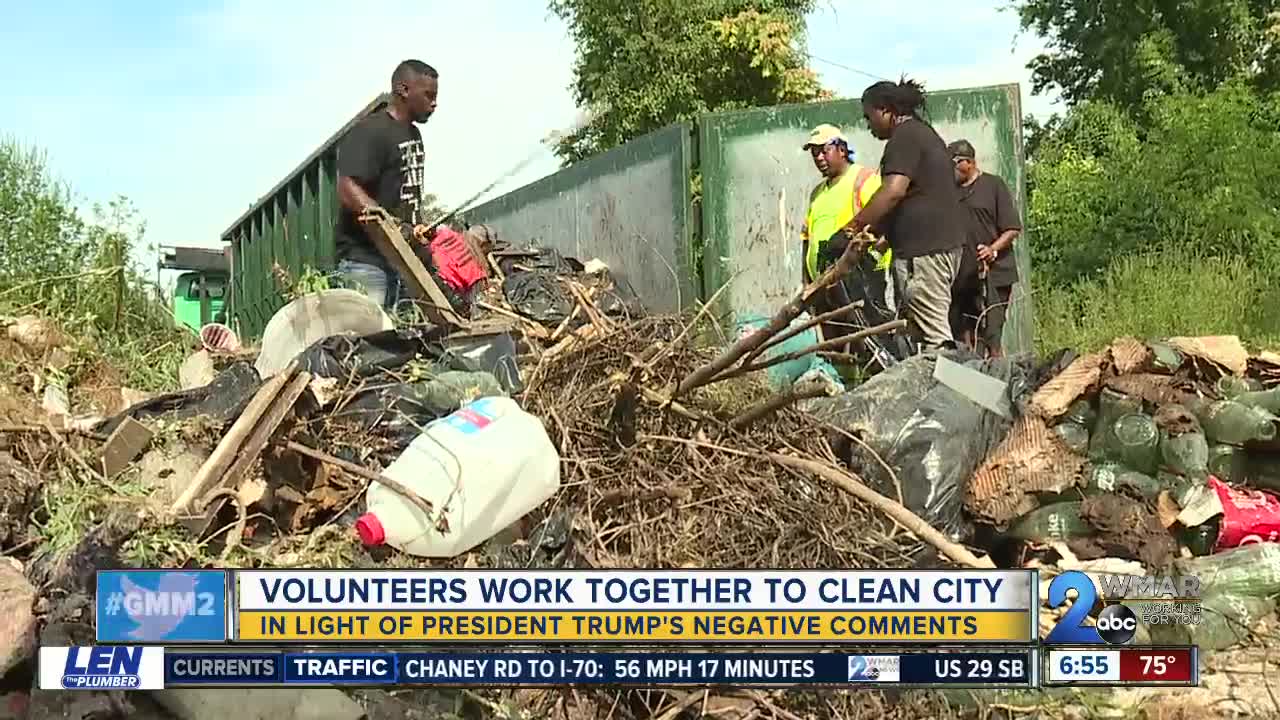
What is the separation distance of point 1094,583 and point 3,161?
20.6 ft

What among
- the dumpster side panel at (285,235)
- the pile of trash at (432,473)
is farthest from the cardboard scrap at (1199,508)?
the dumpster side panel at (285,235)

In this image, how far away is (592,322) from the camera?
3.87 metres

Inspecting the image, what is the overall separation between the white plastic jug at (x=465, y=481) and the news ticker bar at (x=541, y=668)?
0.34 metres

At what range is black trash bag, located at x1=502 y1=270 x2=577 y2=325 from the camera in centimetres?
461

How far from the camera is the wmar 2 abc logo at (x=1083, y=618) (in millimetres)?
3104

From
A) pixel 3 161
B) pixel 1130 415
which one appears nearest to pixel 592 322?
pixel 1130 415

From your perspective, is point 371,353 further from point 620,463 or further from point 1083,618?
point 1083,618

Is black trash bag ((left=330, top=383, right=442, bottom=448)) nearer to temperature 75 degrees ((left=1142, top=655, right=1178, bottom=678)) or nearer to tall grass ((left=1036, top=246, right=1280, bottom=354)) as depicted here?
temperature 75 degrees ((left=1142, top=655, right=1178, bottom=678))

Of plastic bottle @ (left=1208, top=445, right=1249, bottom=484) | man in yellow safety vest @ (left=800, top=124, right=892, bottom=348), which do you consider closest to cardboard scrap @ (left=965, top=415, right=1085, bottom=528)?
plastic bottle @ (left=1208, top=445, right=1249, bottom=484)

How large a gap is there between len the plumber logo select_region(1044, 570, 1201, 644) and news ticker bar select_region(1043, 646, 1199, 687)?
0.16 ft

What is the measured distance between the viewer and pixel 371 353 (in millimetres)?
3863

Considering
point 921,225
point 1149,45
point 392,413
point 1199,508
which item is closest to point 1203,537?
point 1199,508

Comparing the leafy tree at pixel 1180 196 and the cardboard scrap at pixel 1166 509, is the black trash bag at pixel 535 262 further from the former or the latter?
the leafy tree at pixel 1180 196

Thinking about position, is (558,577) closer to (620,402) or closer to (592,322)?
(620,402)
